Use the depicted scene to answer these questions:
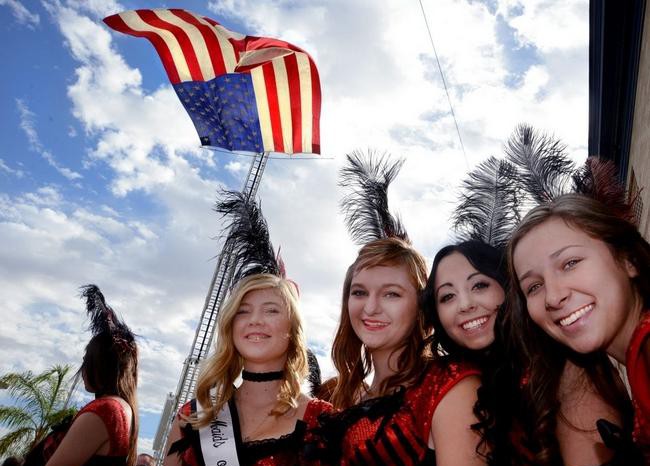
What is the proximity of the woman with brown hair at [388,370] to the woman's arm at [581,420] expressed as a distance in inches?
11.7

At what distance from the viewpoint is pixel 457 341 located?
2.31 meters

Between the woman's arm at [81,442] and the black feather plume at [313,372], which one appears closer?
the woman's arm at [81,442]

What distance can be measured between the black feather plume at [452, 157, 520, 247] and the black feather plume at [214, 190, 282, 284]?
121 centimetres

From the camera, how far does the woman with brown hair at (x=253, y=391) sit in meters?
2.70

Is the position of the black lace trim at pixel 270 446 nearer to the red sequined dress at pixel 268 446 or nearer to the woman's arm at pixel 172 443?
the red sequined dress at pixel 268 446

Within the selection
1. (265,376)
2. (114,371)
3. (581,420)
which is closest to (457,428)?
(581,420)

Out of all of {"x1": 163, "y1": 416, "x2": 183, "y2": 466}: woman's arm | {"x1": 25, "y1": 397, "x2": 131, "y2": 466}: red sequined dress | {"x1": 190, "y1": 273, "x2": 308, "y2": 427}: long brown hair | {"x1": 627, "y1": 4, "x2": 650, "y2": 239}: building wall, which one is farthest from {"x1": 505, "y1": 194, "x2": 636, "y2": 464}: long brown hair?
{"x1": 627, "y1": 4, "x2": 650, "y2": 239}: building wall

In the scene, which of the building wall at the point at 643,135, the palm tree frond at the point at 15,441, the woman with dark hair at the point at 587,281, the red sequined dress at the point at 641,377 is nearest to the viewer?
the red sequined dress at the point at 641,377

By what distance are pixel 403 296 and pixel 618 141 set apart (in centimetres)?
521

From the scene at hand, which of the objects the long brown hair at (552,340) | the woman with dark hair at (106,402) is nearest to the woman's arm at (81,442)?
the woman with dark hair at (106,402)

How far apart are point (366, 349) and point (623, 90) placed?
4942 mm

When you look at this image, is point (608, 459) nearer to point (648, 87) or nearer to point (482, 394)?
point (482, 394)

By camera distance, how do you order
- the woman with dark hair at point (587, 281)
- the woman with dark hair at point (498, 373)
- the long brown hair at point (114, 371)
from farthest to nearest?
the long brown hair at point (114, 371) < the woman with dark hair at point (498, 373) < the woman with dark hair at point (587, 281)

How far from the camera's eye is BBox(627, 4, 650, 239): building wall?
4.64 metres
